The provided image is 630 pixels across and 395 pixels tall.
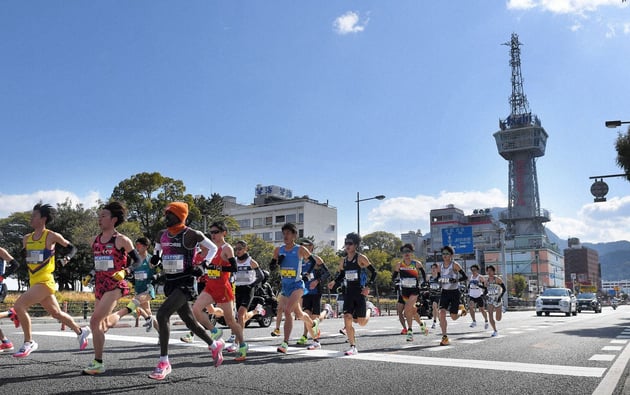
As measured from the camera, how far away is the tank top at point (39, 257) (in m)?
7.92

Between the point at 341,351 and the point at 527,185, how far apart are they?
6649 inches

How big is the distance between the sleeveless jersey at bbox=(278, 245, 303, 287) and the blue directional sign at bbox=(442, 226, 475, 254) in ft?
154

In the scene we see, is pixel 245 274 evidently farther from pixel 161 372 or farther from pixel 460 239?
pixel 460 239

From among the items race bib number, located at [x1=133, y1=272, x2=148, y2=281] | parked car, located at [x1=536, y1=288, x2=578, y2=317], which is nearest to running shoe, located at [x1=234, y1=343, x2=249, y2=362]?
race bib number, located at [x1=133, y1=272, x2=148, y2=281]

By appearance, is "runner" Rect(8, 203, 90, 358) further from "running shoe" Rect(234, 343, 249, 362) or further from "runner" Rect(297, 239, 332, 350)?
"runner" Rect(297, 239, 332, 350)

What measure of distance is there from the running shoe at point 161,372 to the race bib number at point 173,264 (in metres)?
1.05

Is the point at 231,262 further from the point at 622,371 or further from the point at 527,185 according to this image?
the point at 527,185

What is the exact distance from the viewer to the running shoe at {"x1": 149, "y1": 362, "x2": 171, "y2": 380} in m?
6.25

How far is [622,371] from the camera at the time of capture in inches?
299

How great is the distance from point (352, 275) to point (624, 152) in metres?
21.4

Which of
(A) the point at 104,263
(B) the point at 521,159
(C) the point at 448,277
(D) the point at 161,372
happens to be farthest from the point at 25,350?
(B) the point at 521,159

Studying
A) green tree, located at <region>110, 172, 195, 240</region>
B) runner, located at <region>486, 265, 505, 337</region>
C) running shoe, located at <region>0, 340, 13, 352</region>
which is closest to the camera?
running shoe, located at <region>0, 340, 13, 352</region>

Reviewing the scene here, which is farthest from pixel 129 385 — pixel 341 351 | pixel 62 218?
pixel 62 218

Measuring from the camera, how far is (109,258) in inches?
275
